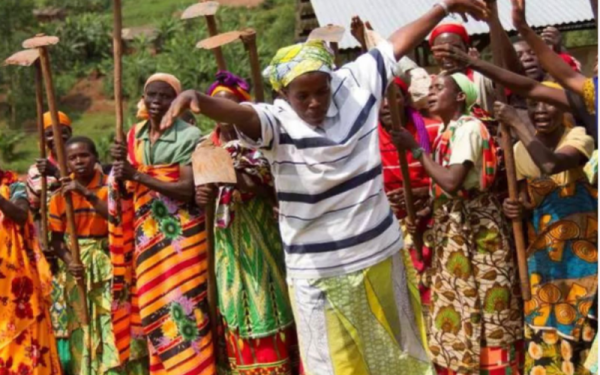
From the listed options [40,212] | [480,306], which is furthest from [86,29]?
[480,306]

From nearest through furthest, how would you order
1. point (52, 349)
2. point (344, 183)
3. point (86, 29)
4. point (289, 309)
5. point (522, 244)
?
point (344, 183) < point (522, 244) < point (289, 309) < point (52, 349) < point (86, 29)

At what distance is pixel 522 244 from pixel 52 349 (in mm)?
2743

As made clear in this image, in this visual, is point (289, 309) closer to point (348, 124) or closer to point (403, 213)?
point (403, 213)

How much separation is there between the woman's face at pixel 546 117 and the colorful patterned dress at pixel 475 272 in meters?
0.25

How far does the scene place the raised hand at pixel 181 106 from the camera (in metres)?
2.92

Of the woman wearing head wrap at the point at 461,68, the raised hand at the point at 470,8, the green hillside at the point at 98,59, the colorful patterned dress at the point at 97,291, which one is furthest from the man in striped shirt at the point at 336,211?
the green hillside at the point at 98,59

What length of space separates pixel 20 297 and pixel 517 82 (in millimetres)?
2991

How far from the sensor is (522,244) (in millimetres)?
4172

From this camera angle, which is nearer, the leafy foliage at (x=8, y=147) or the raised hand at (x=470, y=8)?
the raised hand at (x=470, y=8)

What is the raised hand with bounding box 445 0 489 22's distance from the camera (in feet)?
12.7

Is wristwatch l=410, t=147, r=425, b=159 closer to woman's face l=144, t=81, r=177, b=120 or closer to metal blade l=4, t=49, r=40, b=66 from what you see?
woman's face l=144, t=81, r=177, b=120

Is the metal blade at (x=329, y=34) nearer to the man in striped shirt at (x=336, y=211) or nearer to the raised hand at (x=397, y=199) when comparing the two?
the man in striped shirt at (x=336, y=211)

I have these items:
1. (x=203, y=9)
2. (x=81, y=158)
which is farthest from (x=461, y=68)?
(x=81, y=158)

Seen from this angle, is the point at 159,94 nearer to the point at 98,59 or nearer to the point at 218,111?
the point at 218,111
